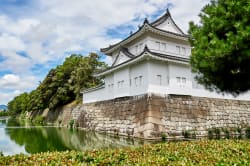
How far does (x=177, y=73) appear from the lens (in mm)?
13859

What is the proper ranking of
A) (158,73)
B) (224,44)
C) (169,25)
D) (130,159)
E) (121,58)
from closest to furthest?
(130,159)
(224,44)
(158,73)
(121,58)
(169,25)

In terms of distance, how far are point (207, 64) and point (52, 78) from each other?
2335 centimetres

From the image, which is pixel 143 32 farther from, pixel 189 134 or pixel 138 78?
pixel 189 134

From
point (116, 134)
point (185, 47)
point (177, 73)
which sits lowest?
point (116, 134)

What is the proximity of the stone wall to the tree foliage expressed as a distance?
4.63m

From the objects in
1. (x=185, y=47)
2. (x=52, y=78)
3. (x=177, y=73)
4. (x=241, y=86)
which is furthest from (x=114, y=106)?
(x=52, y=78)

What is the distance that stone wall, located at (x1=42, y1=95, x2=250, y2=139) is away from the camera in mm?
11938

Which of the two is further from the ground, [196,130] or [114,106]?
[114,106]

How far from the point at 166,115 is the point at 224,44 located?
6845mm

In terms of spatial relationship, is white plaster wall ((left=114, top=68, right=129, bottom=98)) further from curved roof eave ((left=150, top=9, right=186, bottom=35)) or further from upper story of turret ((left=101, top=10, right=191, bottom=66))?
curved roof eave ((left=150, top=9, right=186, bottom=35))

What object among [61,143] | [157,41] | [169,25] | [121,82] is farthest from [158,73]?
[61,143]

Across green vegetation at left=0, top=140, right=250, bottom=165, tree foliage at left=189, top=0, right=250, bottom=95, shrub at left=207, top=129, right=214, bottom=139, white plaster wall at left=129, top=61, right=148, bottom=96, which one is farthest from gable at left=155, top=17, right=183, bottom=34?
green vegetation at left=0, top=140, right=250, bottom=165

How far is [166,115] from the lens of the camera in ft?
40.2

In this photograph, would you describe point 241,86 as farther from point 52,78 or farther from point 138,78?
point 52,78
